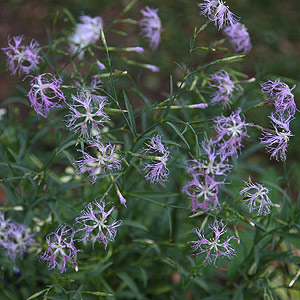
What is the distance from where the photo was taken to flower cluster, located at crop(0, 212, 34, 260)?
6.35 feet

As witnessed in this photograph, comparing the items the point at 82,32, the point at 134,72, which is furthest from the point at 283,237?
the point at 134,72

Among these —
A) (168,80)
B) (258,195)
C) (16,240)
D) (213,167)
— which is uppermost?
(213,167)

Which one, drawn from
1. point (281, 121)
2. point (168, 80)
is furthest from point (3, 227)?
point (168, 80)

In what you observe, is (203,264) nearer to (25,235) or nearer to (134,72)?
(25,235)

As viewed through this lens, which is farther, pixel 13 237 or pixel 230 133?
pixel 13 237

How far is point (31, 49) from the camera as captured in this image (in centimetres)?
195

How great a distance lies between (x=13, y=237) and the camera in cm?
196

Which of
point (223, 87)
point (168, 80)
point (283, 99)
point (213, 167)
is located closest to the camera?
point (213, 167)

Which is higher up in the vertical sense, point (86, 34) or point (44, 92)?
point (44, 92)

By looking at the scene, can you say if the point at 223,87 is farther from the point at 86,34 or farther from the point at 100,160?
the point at 86,34

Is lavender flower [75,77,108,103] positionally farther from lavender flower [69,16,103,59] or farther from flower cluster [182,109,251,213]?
flower cluster [182,109,251,213]

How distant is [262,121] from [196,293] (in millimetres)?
1978

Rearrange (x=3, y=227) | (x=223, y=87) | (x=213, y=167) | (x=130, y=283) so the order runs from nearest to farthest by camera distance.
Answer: (x=213, y=167) < (x=223, y=87) < (x=3, y=227) < (x=130, y=283)

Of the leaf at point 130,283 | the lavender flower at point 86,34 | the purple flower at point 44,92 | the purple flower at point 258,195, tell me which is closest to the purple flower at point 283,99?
the purple flower at point 258,195
